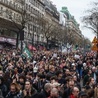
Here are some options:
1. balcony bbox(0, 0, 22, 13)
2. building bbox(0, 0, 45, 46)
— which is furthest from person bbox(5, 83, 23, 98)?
balcony bbox(0, 0, 22, 13)

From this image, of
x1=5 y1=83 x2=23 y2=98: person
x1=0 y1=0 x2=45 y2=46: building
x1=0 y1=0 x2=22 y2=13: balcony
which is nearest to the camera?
x1=5 y1=83 x2=23 y2=98: person

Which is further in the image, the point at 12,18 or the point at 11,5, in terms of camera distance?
the point at 11,5

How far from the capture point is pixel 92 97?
9.38m

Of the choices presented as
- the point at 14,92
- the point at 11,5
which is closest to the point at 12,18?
the point at 11,5

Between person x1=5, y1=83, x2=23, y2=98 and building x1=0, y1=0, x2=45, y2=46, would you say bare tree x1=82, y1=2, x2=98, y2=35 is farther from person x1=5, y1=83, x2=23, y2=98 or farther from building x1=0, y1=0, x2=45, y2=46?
person x1=5, y1=83, x2=23, y2=98

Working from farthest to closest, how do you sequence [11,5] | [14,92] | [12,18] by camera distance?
[11,5] → [12,18] → [14,92]

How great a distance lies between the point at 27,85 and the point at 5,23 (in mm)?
59496

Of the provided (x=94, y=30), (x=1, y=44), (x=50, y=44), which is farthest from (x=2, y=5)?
(x=50, y=44)

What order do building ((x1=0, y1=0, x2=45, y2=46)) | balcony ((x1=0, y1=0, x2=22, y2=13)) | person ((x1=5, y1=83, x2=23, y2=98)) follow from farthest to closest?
1. balcony ((x1=0, y1=0, x2=22, y2=13))
2. building ((x1=0, y1=0, x2=45, y2=46))
3. person ((x1=5, y1=83, x2=23, y2=98))

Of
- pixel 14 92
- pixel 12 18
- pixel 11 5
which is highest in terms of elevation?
pixel 11 5

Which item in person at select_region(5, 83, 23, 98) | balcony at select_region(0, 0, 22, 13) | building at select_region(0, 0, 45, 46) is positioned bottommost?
person at select_region(5, 83, 23, 98)

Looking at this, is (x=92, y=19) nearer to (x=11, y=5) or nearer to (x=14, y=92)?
(x=11, y=5)

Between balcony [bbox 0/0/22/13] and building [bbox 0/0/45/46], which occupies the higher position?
balcony [bbox 0/0/22/13]

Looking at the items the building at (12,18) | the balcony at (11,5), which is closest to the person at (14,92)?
the building at (12,18)
